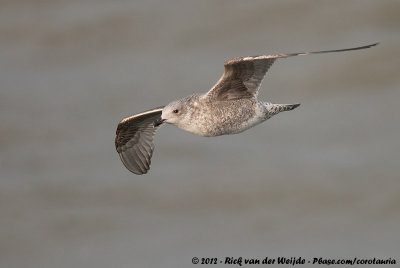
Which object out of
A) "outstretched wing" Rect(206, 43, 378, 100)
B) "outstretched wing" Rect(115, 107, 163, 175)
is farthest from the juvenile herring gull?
"outstretched wing" Rect(115, 107, 163, 175)

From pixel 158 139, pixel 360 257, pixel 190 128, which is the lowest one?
pixel 360 257

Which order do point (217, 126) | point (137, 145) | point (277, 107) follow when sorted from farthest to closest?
1. point (137, 145)
2. point (277, 107)
3. point (217, 126)

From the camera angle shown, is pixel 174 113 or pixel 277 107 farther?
pixel 277 107

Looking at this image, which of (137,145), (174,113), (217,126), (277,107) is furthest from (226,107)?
(137,145)

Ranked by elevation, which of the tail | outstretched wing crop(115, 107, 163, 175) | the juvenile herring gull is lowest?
outstretched wing crop(115, 107, 163, 175)

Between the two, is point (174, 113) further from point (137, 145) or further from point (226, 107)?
point (137, 145)

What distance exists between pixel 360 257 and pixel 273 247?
3.74 feet

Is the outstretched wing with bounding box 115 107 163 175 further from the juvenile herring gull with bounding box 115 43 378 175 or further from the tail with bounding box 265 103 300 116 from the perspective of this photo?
the tail with bounding box 265 103 300 116

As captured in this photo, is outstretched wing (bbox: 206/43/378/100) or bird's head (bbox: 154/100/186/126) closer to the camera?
outstretched wing (bbox: 206/43/378/100)

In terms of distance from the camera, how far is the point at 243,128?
26.0 ft

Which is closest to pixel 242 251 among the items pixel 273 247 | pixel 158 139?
pixel 273 247

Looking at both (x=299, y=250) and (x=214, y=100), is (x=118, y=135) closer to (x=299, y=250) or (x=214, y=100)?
(x=214, y=100)

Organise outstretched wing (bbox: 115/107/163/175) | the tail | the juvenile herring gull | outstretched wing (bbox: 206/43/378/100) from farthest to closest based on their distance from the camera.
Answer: outstretched wing (bbox: 115/107/163/175), the tail, the juvenile herring gull, outstretched wing (bbox: 206/43/378/100)

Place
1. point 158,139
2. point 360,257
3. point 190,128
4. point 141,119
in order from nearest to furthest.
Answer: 1. point 190,128
2. point 141,119
3. point 360,257
4. point 158,139
